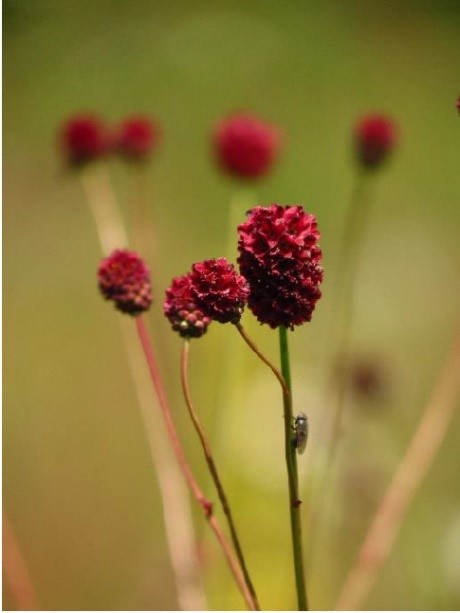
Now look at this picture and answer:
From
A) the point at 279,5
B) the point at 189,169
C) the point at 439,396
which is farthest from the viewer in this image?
the point at 279,5

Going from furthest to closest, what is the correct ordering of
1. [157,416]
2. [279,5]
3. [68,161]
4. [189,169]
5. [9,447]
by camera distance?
[279,5], [189,169], [9,447], [157,416], [68,161]

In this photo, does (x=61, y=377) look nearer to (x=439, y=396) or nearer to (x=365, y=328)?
(x=365, y=328)

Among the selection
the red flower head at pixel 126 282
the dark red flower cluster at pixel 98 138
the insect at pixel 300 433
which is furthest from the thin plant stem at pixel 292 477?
the dark red flower cluster at pixel 98 138

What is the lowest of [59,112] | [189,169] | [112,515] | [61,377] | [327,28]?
[112,515]

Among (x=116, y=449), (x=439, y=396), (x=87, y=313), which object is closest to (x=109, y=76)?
(x=87, y=313)

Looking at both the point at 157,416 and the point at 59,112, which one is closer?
the point at 157,416

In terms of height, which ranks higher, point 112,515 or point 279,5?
point 279,5

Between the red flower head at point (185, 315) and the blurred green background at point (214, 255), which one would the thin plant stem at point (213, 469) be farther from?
the blurred green background at point (214, 255)
